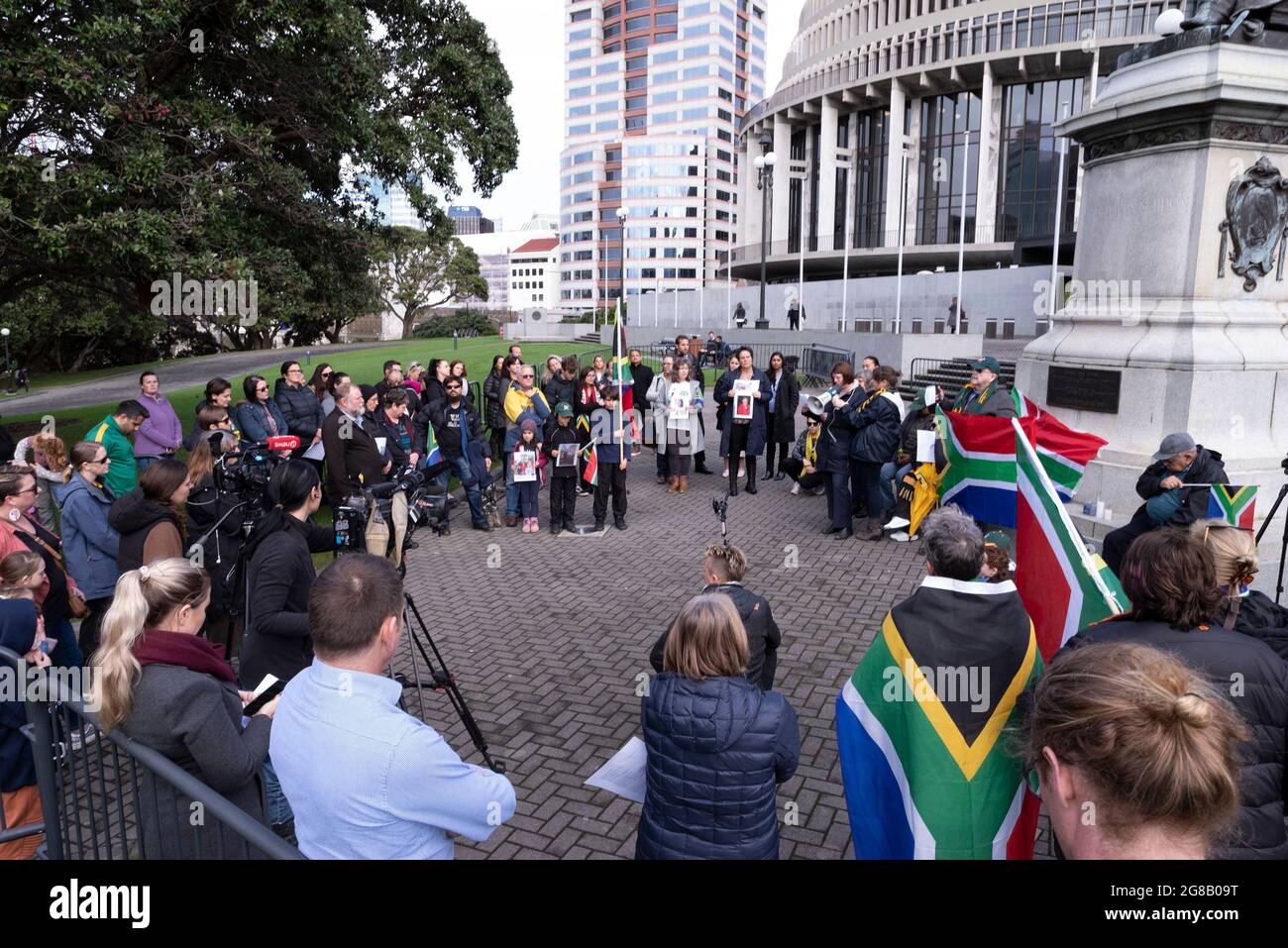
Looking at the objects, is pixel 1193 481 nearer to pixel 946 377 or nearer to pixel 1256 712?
pixel 1256 712

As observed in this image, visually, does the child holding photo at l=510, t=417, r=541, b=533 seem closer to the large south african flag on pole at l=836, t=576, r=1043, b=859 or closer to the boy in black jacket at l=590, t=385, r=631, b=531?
the boy in black jacket at l=590, t=385, r=631, b=531

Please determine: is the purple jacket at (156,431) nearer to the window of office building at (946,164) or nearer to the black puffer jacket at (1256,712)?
the black puffer jacket at (1256,712)

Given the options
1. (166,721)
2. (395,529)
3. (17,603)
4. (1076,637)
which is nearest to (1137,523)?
(1076,637)

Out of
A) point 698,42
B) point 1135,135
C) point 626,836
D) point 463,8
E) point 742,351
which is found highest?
point 698,42

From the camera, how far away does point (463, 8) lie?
17438mm

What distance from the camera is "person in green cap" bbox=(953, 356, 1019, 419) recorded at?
30.1 ft

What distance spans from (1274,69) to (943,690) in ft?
35.6

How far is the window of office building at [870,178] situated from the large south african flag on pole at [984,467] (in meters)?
55.3

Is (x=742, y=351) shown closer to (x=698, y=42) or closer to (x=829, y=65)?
(x=829, y=65)

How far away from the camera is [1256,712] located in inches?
122

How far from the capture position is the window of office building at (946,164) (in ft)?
184

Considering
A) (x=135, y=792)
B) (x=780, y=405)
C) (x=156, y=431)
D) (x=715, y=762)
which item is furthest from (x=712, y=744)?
(x=780, y=405)

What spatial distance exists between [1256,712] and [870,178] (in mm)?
63624

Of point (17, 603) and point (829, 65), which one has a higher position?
point (829, 65)
